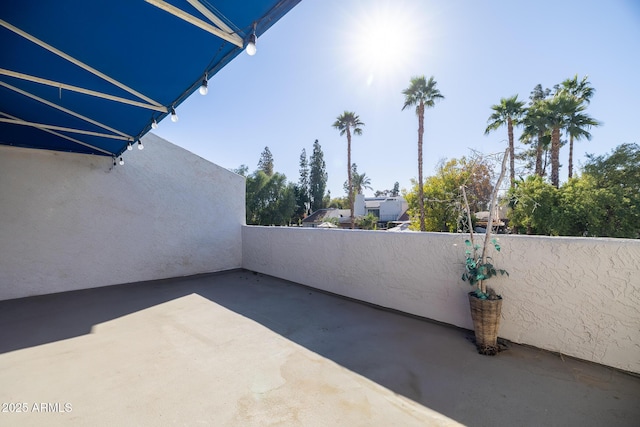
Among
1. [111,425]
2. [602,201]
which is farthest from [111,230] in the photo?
[602,201]

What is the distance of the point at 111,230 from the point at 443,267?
664cm

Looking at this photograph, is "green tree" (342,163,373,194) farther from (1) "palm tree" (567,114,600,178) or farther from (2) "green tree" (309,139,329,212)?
(1) "palm tree" (567,114,600,178)

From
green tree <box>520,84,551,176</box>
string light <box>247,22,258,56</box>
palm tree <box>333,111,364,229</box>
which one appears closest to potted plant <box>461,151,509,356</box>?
string light <box>247,22,258,56</box>

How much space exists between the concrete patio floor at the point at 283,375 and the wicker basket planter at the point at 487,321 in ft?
0.39

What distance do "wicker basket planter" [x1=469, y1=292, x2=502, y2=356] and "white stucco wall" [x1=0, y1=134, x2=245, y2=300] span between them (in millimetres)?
6171

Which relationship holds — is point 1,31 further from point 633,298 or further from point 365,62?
point 633,298

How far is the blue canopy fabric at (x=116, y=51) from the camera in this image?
5.62ft

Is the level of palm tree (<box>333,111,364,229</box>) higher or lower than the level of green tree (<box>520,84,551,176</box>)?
higher

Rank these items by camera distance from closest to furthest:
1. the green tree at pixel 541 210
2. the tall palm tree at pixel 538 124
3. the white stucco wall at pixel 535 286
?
the white stucco wall at pixel 535 286, the green tree at pixel 541 210, the tall palm tree at pixel 538 124

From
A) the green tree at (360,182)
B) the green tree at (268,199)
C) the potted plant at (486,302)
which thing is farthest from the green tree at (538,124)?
the green tree at (360,182)

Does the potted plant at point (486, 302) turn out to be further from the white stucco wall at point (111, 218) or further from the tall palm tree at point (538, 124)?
the tall palm tree at point (538, 124)

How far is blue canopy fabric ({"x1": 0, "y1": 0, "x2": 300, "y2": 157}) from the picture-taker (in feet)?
5.62

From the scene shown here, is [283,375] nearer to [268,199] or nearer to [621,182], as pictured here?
[621,182]

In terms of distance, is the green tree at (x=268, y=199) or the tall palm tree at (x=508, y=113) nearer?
the tall palm tree at (x=508, y=113)
